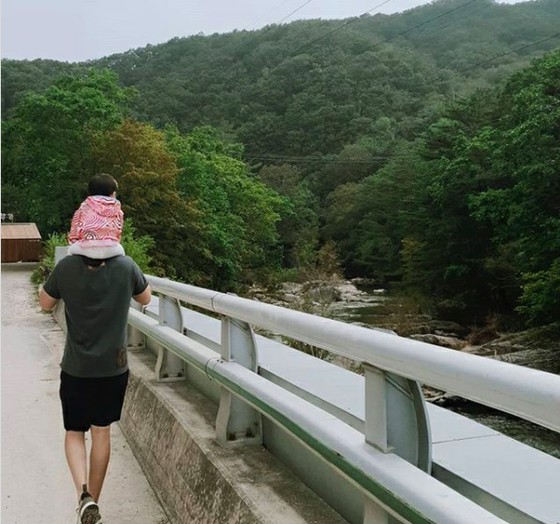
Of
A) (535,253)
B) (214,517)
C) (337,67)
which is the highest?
(337,67)

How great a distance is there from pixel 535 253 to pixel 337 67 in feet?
320

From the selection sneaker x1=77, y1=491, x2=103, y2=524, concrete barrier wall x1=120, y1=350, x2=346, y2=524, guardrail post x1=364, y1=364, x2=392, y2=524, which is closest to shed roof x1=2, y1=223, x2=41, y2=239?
concrete barrier wall x1=120, y1=350, x2=346, y2=524

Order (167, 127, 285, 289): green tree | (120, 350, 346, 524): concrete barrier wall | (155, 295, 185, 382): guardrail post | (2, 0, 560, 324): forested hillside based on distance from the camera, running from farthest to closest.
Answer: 1. (167, 127, 285, 289): green tree
2. (2, 0, 560, 324): forested hillside
3. (155, 295, 185, 382): guardrail post
4. (120, 350, 346, 524): concrete barrier wall

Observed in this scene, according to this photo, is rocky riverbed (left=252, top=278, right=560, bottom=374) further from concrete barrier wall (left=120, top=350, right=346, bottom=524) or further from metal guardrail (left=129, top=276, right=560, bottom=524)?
metal guardrail (left=129, top=276, right=560, bottom=524)

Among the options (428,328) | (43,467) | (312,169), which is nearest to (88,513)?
(43,467)

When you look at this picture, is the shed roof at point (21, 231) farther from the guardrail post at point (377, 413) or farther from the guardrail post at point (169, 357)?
the guardrail post at point (377, 413)

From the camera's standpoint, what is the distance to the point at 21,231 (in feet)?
148

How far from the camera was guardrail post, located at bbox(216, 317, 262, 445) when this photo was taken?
3695 millimetres

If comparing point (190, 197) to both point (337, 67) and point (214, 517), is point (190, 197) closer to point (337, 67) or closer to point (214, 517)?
point (214, 517)

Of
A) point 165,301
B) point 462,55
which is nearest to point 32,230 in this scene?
point 165,301

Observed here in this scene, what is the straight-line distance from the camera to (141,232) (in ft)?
116

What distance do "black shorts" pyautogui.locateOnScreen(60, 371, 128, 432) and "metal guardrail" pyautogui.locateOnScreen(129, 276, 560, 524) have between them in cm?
57

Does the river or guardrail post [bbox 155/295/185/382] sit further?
the river

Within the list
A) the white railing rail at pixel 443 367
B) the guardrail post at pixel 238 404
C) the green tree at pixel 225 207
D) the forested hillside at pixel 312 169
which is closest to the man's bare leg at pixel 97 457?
the guardrail post at pixel 238 404
